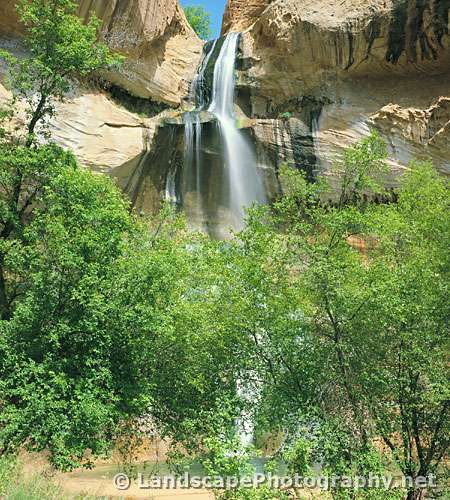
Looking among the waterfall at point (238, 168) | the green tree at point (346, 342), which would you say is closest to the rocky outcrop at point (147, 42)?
the waterfall at point (238, 168)

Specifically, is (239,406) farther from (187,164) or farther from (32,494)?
(187,164)

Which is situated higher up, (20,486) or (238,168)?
(238,168)

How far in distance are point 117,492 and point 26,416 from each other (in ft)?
14.9

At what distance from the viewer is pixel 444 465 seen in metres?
7.77

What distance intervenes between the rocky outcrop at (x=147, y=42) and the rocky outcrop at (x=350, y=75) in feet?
10.5

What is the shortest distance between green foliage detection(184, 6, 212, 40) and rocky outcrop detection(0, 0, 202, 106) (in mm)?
16872

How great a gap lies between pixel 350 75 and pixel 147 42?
26.8 ft

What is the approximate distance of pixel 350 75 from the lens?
22.3 metres

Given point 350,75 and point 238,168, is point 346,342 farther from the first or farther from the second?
point 350,75

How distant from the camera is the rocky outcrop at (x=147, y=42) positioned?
2019 centimetres

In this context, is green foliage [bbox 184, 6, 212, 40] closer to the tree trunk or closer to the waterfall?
the waterfall

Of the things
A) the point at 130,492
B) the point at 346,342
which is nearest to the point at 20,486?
the point at 346,342

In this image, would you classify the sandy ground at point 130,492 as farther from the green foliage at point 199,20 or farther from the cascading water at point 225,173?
the green foliage at point 199,20

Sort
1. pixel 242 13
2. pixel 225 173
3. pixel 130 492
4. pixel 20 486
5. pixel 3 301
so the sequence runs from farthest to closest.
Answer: pixel 242 13 → pixel 225 173 → pixel 130 492 → pixel 3 301 → pixel 20 486
